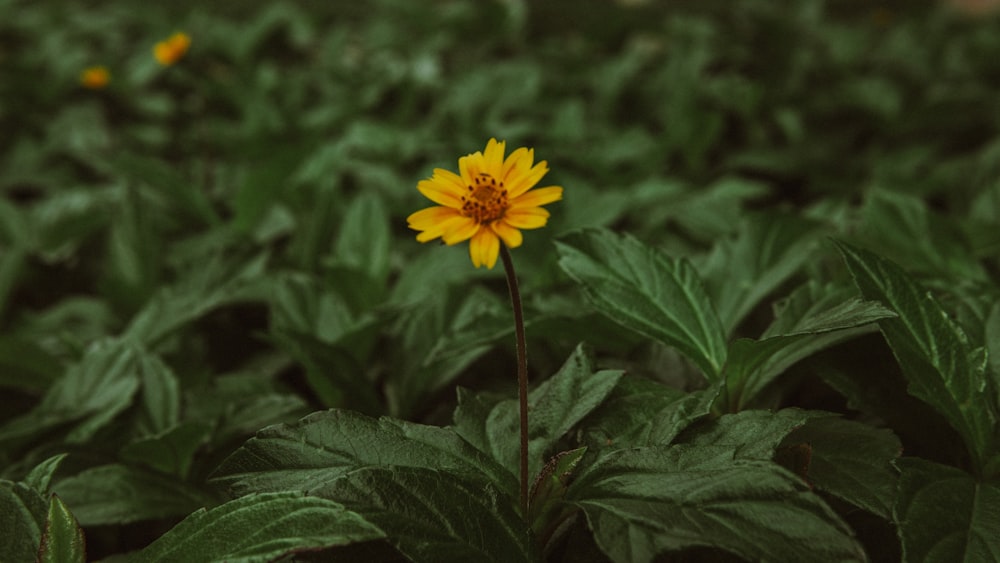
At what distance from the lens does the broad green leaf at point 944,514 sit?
28.9 inches

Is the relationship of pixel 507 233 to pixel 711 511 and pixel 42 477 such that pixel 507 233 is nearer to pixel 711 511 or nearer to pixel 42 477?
pixel 711 511

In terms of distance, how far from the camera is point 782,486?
70 centimetres

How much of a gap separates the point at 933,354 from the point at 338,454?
2.14 feet

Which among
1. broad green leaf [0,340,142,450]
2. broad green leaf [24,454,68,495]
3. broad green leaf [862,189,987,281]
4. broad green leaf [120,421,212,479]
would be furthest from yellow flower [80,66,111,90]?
broad green leaf [862,189,987,281]

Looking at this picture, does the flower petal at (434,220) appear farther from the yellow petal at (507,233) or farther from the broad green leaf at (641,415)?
the broad green leaf at (641,415)

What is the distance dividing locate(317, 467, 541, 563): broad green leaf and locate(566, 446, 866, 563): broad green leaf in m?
0.08

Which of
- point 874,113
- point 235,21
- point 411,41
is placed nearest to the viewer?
point 874,113

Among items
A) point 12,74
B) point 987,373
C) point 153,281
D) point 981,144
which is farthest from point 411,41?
point 987,373

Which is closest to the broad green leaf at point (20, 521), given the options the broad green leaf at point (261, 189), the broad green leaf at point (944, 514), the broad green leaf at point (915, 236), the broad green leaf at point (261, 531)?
the broad green leaf at point (261, 531)

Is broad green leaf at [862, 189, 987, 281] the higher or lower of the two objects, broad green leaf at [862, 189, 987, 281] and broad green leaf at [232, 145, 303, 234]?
the lower

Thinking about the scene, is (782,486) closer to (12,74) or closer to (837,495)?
(837,495)

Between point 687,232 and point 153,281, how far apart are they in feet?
3.63

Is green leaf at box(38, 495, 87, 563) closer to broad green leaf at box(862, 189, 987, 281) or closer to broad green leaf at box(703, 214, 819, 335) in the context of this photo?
broad green leaf at box(703, 214, 819, 335)

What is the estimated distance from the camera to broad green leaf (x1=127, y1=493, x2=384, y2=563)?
27.6 inches
